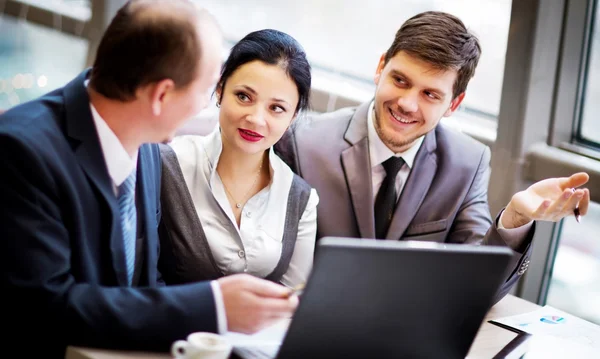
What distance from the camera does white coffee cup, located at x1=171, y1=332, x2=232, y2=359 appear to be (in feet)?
4.88

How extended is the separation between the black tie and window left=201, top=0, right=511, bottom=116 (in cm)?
91

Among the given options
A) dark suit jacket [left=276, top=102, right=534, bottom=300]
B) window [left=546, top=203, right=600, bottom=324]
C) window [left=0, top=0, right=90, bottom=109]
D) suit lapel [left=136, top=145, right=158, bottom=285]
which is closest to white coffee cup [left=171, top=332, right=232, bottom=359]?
suit lapel [left=136, top=145, right=158, bottom=285]

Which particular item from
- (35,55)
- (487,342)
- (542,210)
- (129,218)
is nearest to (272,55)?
(129,218)

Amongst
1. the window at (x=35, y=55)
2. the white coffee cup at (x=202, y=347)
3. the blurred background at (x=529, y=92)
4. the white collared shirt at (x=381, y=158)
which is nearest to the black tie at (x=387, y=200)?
the white collared shirt at (x=381, y=158)

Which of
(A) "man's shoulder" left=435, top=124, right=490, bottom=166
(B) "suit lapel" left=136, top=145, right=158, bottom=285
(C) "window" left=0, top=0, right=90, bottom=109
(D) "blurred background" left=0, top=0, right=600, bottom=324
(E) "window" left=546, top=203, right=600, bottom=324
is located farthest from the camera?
(C) "window" left=0, top=0, right=90, bottom=109

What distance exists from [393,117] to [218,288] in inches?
43.2

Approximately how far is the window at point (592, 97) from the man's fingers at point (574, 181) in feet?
3.32

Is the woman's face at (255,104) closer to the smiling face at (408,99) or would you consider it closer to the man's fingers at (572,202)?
the smiling face at (408,99)

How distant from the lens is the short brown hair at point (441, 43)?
93.7 inches

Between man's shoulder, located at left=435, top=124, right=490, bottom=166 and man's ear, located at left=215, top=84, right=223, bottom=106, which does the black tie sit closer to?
man's shoulder, located at left=435, top=124, right=490, bottom=166

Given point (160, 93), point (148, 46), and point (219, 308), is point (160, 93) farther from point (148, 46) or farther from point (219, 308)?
point (219, 308)

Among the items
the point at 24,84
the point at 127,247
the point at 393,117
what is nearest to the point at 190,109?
the point at 127,247

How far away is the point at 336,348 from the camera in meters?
1.52

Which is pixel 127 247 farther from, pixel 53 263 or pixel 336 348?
pixel 336 348
